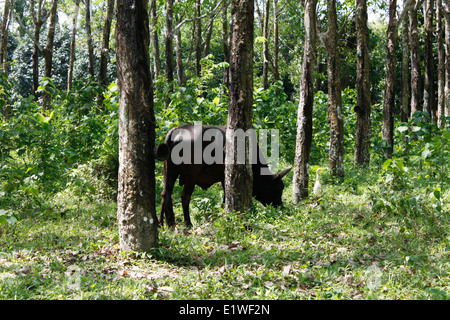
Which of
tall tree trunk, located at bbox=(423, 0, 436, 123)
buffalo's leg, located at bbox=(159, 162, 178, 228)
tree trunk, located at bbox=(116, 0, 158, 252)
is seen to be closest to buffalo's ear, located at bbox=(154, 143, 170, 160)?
tree trunk, located at bbox=(116, 0, 158, 252)

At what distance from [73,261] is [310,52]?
588 cm

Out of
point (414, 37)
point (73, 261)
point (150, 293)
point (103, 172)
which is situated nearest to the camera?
point (150, 293)

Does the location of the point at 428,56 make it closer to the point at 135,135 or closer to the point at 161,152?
the point at 161,152

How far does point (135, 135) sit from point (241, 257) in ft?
6.86

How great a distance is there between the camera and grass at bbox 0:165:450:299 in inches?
188

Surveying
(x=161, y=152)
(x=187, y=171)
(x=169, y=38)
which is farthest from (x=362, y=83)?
(x=161, y=152)

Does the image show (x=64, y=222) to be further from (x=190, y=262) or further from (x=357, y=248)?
(x=357, y=248)

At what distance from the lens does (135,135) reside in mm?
5855

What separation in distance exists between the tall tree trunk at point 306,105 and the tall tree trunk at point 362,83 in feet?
12.7

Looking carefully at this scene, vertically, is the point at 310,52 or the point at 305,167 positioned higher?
the point at 310,52

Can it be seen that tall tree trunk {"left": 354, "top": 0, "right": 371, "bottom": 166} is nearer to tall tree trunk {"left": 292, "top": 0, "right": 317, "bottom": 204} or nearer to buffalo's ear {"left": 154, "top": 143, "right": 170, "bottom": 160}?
tall tree trunk {"left": 292, "top": 0, "right": 317, "bottom": 204}

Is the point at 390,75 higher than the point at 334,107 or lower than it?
higher
